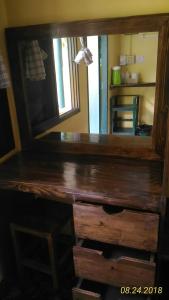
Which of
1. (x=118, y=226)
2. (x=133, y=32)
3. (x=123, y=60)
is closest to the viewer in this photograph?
(x=118, y=226)

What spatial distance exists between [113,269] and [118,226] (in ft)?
0.75

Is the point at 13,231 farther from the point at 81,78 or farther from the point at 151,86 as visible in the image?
the point at 151,86

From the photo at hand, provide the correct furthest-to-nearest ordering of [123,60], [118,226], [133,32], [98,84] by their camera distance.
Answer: [98,84]
[123,60]
[133,32]
[118,226]

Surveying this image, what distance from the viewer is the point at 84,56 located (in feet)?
4.39

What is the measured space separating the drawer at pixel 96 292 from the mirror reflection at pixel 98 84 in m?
0.81

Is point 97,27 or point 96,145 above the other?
point 97,27

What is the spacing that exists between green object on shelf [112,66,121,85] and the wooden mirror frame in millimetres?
181

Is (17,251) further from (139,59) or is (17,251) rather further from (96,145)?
(139,59)

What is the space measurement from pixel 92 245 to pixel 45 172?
17.1 inches

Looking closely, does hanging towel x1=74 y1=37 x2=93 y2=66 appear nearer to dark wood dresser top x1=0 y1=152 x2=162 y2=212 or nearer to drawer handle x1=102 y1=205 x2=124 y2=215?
dark wood dresser top x1=0 y1=152 x2=162 y2=212

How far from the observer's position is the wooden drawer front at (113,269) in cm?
106

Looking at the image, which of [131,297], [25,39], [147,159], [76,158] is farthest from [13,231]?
[25,39]

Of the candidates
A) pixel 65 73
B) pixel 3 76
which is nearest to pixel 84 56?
pixel 65 73
